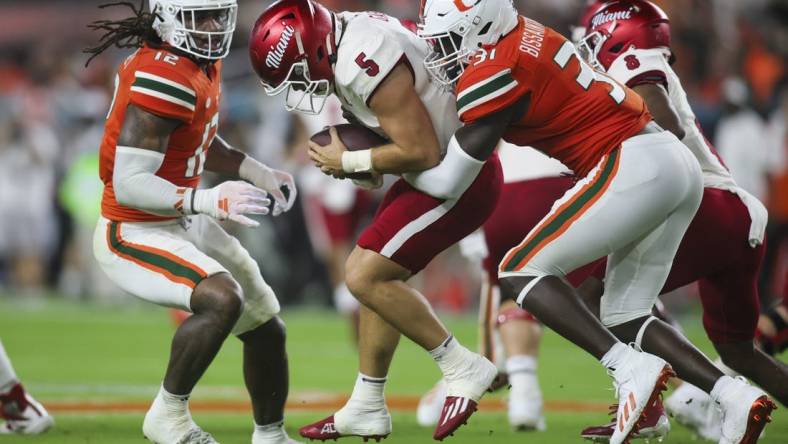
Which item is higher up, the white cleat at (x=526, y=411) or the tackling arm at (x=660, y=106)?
the tackling arm at (x=660, y=106)

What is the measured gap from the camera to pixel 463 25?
4.38 meters

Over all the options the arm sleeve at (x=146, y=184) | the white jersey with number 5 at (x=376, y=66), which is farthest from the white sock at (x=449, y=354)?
the arm sleeve at (x=146, y=184)

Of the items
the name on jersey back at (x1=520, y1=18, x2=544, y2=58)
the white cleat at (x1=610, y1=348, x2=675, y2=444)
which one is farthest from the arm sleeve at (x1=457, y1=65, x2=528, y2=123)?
the white cleat at (x1=610, y1=348, x2=675, y2=444)

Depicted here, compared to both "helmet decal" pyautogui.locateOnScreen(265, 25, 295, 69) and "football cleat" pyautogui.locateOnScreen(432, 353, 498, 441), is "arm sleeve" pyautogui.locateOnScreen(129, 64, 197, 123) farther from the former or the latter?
"football cleat" pyautogui.locateOnScreen(432, 353, 498, 441)

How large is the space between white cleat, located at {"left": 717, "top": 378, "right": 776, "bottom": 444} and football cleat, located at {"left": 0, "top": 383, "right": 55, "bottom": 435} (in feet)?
9.42

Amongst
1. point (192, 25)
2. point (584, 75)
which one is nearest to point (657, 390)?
point (584, 75)

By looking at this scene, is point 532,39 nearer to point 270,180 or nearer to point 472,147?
point 472,147

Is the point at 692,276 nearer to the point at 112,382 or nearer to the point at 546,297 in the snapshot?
the point at 546,297

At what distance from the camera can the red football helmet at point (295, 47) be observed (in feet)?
14.8

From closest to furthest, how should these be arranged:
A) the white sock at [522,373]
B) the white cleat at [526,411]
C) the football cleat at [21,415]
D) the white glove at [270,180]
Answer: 1. the white glove at [270,180]
2. the football cleat at [21,415]
3. the white cleat at [526,411]
4. the white sock at [522,373]

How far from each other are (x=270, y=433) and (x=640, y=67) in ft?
6.82

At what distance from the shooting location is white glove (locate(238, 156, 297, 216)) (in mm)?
5055

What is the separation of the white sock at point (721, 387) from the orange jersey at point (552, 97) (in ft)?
2.88

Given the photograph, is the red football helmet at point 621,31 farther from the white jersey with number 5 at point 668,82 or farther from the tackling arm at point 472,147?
the tackling arm at point 472,147
